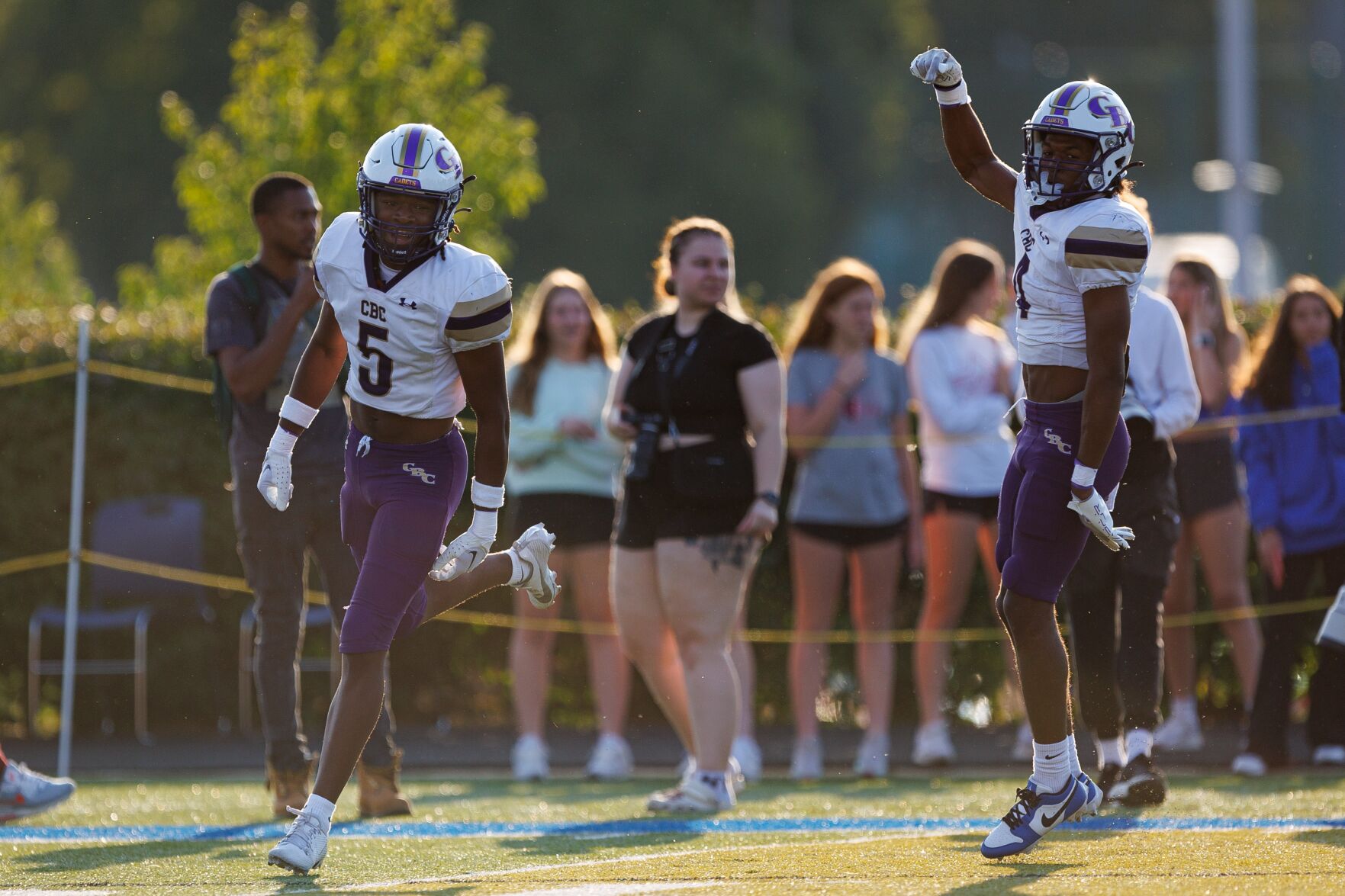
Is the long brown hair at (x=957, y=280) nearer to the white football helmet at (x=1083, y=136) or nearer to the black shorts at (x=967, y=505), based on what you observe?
the black shorts at (x=967, y=505)

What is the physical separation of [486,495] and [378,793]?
6.16 ft

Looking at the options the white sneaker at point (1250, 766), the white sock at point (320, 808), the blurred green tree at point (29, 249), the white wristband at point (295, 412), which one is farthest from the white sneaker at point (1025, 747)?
the blurred green tree at point (29, 249)

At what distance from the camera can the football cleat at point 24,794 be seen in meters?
6.67

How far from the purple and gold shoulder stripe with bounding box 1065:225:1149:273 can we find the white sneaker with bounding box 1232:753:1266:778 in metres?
3.53

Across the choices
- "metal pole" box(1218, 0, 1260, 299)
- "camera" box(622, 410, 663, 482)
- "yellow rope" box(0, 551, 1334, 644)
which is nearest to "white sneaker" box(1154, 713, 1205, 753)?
"yellow rope" box(0, 551, 1334, 644)

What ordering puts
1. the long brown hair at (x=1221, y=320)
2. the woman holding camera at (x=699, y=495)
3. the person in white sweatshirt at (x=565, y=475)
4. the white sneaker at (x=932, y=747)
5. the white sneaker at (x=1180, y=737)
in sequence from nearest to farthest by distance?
the woman holding camera at (x=699, y=495) → the long brown hair at (x=1221, y=320) → the white sneaker at (x=932, y=747) → the person in white sweatshirt at (x=565, y=475) → the white sneaker at (x=1180, y=737)

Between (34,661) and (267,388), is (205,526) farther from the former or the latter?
(267,388)

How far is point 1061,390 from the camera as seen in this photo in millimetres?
5871

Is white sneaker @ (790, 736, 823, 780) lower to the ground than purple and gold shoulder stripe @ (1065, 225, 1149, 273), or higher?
lower

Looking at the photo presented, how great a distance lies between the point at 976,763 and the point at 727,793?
2283 mm

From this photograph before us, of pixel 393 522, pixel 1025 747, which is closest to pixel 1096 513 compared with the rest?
pixel 393 522

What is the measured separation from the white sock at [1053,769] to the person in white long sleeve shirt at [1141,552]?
1.49 metres

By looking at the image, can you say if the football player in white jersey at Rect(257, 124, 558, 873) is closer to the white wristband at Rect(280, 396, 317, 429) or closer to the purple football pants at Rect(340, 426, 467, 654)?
the purple football pants at Rect(340, 426, 467, 654)

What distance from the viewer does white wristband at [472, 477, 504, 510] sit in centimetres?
585
